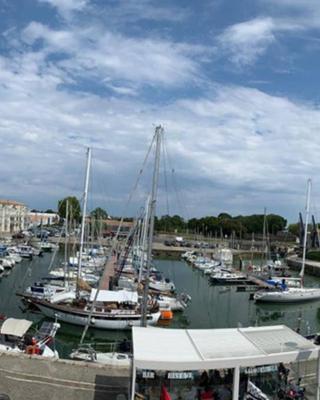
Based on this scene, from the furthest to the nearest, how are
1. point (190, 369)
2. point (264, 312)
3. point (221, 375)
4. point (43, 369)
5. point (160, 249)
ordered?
1. point (160, 249)
2. point (264, 312)
3. point (43, 369)
4. point (221, 375)
5. point (190, 369)

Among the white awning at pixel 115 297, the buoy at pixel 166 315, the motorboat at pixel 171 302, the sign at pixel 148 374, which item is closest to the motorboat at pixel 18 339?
the sign at pixel 148 374

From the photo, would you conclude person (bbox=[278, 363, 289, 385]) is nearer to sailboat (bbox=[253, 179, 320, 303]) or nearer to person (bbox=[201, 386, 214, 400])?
person (bbox=[201, 386, 214, 400])

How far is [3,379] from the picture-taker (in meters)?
14.1

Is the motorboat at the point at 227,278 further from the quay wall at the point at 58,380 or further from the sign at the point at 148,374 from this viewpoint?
the sign at the point at 148,374

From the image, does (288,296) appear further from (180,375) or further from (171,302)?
(180,375)

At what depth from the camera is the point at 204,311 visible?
4144 cm

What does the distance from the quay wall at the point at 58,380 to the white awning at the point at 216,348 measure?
1.51 m

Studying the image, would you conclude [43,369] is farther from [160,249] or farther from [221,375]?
[160,249]

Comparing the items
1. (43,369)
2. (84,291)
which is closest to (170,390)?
(43,369)

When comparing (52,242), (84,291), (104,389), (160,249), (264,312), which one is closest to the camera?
(104,389)

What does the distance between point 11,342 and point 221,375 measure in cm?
1178

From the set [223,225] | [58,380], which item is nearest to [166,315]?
[58,380]

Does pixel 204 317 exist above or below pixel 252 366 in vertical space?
below

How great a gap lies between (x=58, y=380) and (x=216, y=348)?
5.12 meters
